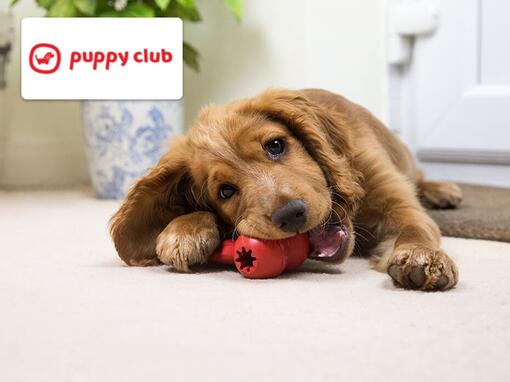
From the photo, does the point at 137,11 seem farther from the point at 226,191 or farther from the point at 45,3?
the point at 226,191

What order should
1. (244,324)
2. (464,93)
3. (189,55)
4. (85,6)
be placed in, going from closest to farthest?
1. (244,324)
2. (85,6)
3. (464,93)
4. (189,55)

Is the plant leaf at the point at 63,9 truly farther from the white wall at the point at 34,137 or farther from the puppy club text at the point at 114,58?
the white wall at the point at 34,137

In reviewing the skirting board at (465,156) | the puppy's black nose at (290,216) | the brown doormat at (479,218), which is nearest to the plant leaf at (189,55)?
the skirting board at (465,156)

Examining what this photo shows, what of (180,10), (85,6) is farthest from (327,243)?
(180,10)

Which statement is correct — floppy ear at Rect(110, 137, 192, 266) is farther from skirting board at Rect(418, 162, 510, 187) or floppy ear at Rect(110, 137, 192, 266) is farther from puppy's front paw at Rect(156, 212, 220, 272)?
skirting board at Rect(418, 162, 510, 187)

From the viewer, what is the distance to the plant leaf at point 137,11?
3223mm

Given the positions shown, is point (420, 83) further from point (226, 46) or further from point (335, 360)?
point (335, 360)

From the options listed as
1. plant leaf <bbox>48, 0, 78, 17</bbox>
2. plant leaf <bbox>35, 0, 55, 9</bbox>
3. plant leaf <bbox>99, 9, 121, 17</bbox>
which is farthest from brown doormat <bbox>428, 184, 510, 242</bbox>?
plant leaf <bbox>35, 0, 55, 9</bbox>

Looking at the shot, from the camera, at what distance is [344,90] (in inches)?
143

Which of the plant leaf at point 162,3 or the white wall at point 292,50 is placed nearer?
the plant leaf at point 162,3

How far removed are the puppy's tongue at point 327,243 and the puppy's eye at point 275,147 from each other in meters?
0.19

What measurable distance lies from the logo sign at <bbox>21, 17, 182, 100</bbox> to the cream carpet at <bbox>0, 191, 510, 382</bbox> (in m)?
1.02

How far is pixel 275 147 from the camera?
5.98 feet

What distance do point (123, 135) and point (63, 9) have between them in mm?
562
